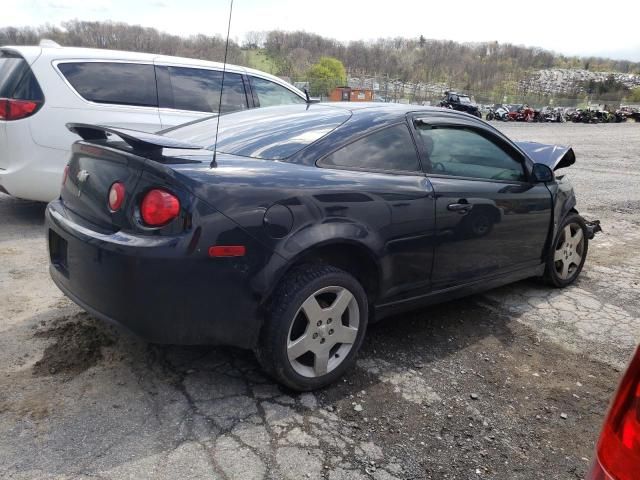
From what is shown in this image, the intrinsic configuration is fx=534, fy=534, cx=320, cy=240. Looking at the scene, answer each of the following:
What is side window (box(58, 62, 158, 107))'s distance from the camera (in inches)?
214

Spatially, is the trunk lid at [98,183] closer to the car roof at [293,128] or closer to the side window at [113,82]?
the car roof at [293,128]

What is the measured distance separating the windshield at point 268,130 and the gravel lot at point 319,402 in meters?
1.22

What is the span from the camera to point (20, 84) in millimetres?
5199

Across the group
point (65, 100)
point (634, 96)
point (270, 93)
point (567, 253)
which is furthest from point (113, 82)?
point (634, 96)

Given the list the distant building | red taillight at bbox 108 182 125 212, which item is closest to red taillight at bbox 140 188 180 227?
red taillight at bbox 108 182 125 212

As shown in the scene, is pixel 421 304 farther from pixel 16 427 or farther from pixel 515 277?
pixel 16 427

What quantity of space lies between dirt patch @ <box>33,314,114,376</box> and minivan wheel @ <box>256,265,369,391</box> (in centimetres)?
101

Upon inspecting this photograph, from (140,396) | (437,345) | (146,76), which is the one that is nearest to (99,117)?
(146,76)

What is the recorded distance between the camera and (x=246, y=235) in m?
2.46

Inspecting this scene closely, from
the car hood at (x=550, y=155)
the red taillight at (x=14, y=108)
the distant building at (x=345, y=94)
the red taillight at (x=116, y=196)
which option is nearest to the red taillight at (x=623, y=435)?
the red taillight at (x=116, y=196)

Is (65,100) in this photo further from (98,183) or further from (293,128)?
(293,128)

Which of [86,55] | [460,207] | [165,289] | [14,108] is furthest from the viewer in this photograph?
[86,55]

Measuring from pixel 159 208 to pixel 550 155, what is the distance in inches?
151

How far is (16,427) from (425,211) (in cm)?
236
